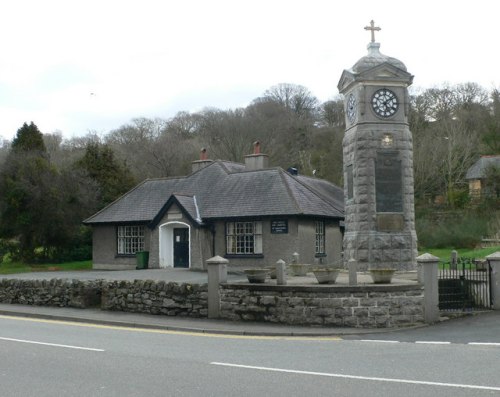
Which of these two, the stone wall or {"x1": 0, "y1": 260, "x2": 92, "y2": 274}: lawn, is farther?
{"x1": 0, "y1": 260, "x2": 92, "y2": 274}: lawn

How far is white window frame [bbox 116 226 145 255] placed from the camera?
36.2 metres

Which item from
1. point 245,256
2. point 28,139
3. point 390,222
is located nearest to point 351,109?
point 390,222

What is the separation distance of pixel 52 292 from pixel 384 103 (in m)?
12.4

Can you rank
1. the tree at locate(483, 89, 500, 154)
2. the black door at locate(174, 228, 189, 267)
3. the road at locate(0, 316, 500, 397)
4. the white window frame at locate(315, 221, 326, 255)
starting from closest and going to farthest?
1. the road at locate(0, 316, 500, 397)
2. the white window frame at locate(315, 221, 326, 255)
3. the black door at locate(174, 228, 189, 267)
4. the tree at locate(483, 89, 500, 154)

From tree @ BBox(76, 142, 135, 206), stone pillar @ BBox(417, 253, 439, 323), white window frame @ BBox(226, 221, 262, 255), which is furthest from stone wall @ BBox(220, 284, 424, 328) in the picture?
tree @ BBox(76, 142, 135, 206)

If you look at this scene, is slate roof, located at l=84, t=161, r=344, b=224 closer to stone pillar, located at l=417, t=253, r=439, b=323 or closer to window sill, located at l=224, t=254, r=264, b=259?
window sill, located at l=224, t=254, r=264, b=259

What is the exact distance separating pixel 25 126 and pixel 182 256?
843 inches

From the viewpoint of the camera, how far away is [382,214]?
71.7ft

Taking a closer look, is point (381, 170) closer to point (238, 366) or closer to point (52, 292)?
point (52, 292)

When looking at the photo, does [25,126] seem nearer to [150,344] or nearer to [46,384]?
[150,344]

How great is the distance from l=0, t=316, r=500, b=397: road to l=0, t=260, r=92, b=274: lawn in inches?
968

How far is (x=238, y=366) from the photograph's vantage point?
10.1m

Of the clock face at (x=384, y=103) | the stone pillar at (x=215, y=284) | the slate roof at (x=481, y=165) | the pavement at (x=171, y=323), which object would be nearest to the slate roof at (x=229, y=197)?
the clock face at (x=384, y=103)

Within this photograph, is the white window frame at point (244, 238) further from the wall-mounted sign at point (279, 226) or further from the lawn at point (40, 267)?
the lawn at point (40, 267)
